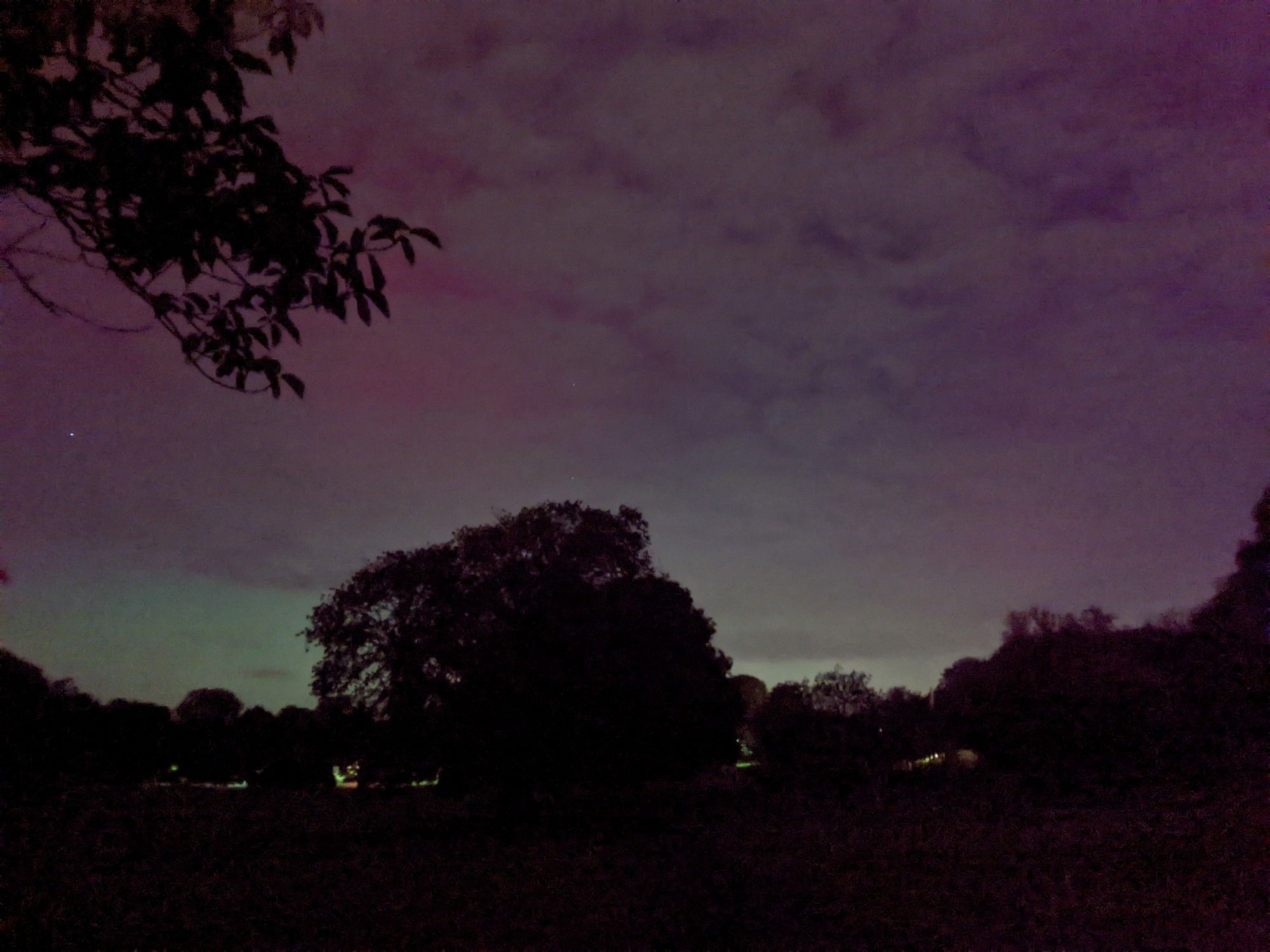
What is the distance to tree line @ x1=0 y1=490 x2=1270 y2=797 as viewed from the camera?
1897cm

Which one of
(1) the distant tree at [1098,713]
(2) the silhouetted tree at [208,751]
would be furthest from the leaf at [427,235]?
(2) the silhouetted tree at [208,751]

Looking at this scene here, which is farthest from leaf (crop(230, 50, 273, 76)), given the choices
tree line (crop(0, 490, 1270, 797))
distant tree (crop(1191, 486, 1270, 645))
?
distant tree (crop(1191, 486, 1270, 645))

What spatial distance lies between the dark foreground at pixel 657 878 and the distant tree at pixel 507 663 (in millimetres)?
1699

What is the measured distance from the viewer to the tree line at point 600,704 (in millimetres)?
18969

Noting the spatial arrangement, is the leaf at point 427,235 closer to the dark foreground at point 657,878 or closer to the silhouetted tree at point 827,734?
the dark foreground at point 657,878

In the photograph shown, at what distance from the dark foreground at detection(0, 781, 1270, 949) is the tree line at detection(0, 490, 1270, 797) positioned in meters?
2.19

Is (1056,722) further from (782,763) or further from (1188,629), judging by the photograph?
(1188,629)

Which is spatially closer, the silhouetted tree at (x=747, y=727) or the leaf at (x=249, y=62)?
the leaf at (x=249, y=62)

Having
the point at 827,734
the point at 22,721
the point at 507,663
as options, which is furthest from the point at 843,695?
the point at 22,721

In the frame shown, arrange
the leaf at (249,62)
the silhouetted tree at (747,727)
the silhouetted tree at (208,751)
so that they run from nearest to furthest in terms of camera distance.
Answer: the leaf at (249,62), the silhouetted tree at (747,727), the silhouetted tree at (208,751)

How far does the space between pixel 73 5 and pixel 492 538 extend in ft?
61.5

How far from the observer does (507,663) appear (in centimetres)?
1858

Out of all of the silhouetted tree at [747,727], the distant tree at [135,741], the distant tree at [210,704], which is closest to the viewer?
the silhouetted tree at [747,727]

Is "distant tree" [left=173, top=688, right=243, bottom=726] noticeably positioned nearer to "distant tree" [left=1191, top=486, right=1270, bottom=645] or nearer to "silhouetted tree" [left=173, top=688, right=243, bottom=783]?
"silhouetted tree" [left=173, top=688, right=243, bottom=783]
